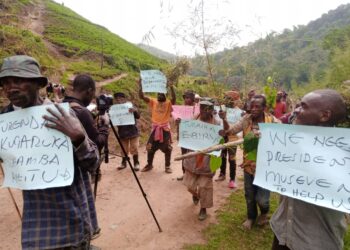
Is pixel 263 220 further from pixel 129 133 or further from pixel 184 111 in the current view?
pixel 129 133

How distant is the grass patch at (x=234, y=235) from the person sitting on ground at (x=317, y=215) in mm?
2088

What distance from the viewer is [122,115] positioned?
7.09m

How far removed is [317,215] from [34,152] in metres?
1.84

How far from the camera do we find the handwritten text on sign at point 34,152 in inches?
78.5

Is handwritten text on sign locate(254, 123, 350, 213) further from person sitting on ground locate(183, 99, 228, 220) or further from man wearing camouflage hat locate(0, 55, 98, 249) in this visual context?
person sitting on ground locate(183, 99, 228, 220)

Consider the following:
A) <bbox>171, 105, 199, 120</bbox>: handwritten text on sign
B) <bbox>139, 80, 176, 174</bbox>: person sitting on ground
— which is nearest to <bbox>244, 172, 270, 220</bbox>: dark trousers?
<bbox>171, 105, 199, 120</bbox>: handwritten text on sign

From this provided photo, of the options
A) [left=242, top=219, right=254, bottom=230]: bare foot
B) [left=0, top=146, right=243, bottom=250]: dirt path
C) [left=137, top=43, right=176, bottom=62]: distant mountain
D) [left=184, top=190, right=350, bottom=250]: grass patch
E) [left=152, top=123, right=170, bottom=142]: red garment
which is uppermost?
[left=137, top=43, right=176, bottom=62]: distant mountain

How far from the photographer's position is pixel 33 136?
204 centimetres

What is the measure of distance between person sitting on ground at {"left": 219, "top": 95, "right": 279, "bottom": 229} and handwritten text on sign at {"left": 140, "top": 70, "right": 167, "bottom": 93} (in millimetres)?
2324

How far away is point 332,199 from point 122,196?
14.8 feet

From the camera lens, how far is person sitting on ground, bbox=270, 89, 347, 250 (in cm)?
209

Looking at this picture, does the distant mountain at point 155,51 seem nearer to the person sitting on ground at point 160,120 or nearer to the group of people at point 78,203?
the person sitting on ground at point 160,120

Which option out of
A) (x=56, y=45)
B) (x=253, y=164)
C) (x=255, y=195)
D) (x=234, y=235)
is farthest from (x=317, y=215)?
(x=56, y=45)

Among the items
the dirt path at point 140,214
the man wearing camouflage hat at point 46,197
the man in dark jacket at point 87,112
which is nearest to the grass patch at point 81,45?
the dirt path at point 140,214
